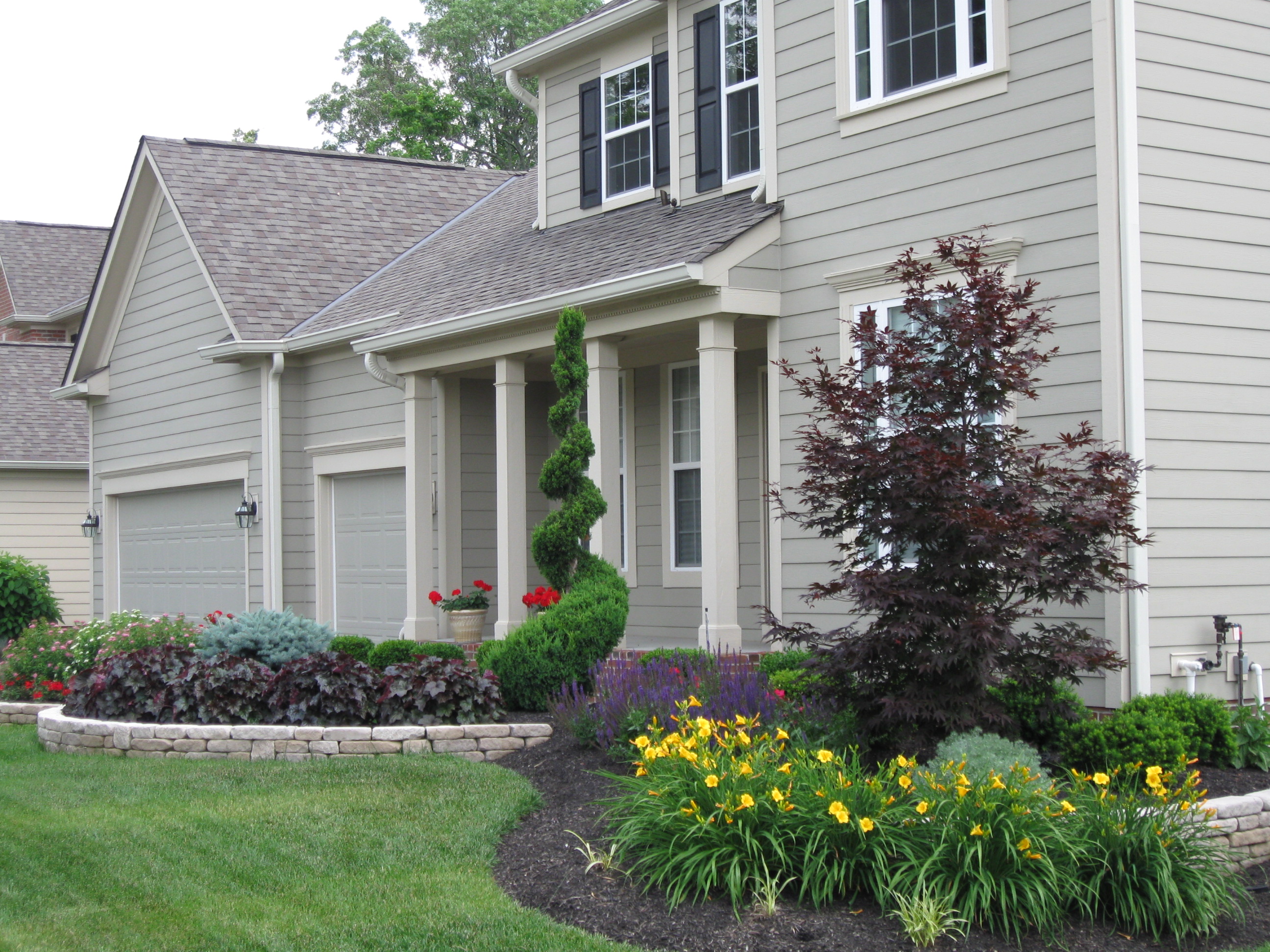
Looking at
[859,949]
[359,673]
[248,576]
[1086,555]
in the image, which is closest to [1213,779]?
[1086,555]

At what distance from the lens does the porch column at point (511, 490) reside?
41.8 feet

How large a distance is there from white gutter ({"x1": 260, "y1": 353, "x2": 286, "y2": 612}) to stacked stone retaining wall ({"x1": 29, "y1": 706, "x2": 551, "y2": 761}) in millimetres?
6854

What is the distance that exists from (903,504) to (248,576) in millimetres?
12148

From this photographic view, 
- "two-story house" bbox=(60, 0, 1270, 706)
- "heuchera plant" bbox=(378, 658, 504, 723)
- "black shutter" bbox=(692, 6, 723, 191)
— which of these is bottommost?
"heuchera plant" bbox=(378, 658, 504, 723)

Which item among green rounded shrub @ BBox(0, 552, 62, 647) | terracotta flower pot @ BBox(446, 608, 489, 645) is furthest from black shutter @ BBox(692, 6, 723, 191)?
green rounded shrub @ BBox(0, 552, 62, 647)

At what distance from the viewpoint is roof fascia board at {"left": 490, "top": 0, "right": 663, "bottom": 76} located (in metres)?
13.1

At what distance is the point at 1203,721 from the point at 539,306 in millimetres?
6449

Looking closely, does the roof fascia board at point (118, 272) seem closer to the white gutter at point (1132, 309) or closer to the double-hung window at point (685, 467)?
the double-hung window at point (685, 467)

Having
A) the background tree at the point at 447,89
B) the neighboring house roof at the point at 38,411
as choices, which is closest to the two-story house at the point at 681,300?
the neighboring house roof at the point at 38,411

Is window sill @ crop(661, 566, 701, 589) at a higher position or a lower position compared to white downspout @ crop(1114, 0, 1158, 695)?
lower

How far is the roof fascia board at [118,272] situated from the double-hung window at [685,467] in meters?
9.66

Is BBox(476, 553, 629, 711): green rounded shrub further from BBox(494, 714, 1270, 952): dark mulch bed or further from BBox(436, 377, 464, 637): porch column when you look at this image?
BBox(436, 377, 464, 637): porch column

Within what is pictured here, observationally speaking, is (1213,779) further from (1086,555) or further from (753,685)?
(753,685)

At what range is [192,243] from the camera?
17.4 m
